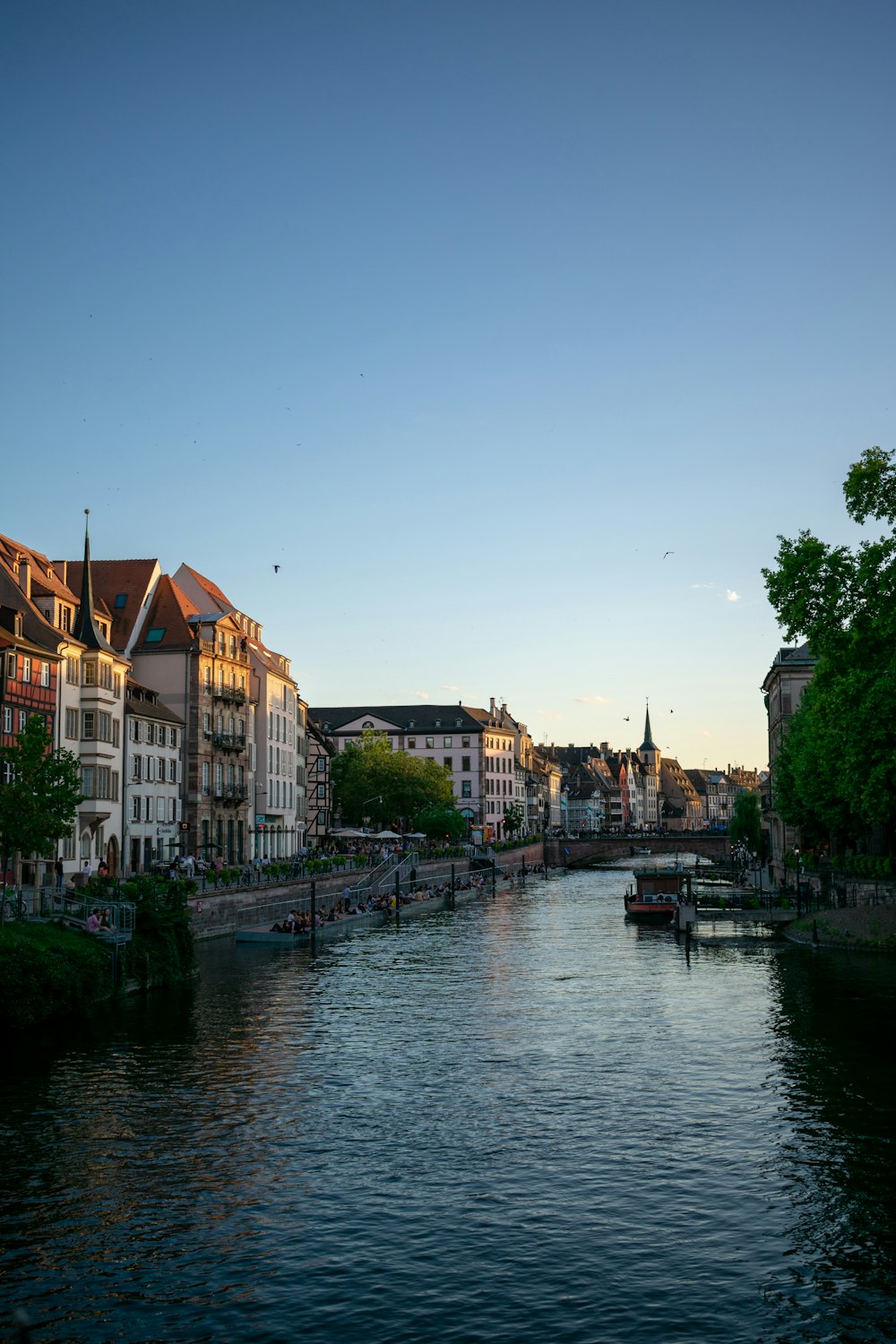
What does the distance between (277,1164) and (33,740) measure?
94.0 feet

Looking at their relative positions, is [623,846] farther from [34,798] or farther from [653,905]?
[34,798]

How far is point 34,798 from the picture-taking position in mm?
49469

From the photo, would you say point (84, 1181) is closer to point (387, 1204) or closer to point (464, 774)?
point (387, 1204)

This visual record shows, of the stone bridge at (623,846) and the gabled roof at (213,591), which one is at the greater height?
the gabled roof at (213,591)

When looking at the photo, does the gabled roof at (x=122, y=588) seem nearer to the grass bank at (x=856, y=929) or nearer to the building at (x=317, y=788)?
the building at (x=317, y=788)

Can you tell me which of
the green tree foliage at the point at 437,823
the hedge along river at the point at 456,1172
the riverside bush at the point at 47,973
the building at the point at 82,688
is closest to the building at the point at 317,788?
the green tree foliage at the point at 437,823

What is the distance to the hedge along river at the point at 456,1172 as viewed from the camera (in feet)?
64.0

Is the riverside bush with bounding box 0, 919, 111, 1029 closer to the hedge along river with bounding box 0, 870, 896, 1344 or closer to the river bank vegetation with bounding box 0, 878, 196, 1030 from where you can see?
the river bank vegetation with bounding box 0, 878, 196, 1030

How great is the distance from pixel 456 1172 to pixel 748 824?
444ft

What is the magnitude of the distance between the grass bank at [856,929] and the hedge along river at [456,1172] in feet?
41.9

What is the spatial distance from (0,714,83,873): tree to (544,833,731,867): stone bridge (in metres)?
134

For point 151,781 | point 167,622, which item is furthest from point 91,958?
point 167,622

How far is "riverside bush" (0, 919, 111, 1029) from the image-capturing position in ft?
128

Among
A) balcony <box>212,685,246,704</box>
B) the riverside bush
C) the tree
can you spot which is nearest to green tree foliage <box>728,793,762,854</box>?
balcony <box>212,685,246,704</box>
